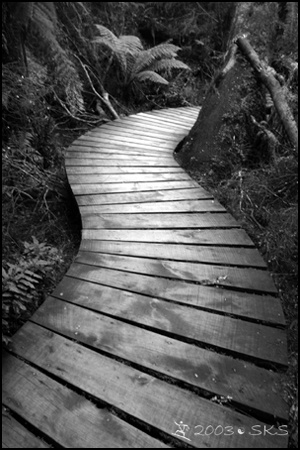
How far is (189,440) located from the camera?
138 centimetres

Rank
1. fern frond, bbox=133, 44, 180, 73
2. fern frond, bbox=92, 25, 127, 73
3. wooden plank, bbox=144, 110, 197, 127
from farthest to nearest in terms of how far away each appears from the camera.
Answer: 1. fern frond, bbox=133, 44, 180, 73
2. fern frond, bbox=92, 25, 127, 73
3. wooden plank, bbox=144, 110, 197, 127

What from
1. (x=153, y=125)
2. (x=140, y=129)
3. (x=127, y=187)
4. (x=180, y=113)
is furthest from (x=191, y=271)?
(x=180, y=113)

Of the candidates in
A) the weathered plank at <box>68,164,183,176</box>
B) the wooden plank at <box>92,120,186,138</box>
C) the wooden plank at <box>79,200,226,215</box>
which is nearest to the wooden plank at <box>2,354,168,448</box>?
the wooden plank at <box>79,200,226,215</box>

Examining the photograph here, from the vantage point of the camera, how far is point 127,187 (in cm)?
379

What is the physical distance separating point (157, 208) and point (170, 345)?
1.75 metres

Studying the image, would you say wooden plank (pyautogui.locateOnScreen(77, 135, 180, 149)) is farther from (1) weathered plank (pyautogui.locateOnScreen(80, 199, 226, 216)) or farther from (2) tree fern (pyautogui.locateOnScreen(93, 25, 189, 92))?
(2) tree fern (pyautogui.locateOnScreen(93, 25, 189, 92))

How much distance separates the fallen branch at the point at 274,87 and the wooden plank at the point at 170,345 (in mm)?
1981

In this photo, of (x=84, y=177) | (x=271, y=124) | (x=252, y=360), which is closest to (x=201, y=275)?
(x=252, y=360)

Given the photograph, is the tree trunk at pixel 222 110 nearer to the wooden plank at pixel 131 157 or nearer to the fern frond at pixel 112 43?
the wooden plank at pixel 131 157

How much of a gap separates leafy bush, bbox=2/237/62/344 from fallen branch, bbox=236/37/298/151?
2.40 meters

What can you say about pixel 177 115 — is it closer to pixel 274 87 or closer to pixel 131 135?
pixel 131 135

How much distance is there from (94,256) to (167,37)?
32.9ft

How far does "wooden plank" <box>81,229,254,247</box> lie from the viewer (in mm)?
2820

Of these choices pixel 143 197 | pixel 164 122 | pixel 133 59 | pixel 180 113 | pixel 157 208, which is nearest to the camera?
pixel 157 208
